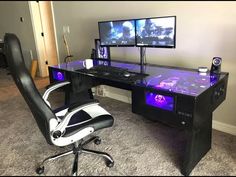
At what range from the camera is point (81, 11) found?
2902 mm

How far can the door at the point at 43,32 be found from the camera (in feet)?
12.7

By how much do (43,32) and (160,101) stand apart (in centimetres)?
337

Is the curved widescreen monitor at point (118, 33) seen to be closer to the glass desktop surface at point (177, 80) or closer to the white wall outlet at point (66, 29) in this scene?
the glass desktop surface at point (177, 80)

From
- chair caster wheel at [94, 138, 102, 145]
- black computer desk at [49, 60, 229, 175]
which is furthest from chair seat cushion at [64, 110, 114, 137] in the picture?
chair caster wheel at [94, 138, 102, 145]

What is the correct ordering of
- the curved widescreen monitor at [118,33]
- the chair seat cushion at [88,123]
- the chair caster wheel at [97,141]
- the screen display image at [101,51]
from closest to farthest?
the chair seat cushion at [88,123] < the chair caster wheel at [97,141] < the curved widescreen monitor at [118,33] < the screen display image at [101,51]

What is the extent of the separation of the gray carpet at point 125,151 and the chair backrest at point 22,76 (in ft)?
1.89

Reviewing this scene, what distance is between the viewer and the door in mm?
3885

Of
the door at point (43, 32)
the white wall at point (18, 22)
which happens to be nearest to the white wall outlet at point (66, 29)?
the door at point (43, 32)

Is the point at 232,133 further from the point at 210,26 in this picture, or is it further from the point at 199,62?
the point at 210,26

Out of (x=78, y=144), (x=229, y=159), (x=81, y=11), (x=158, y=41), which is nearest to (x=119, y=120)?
(x=78, y=144)

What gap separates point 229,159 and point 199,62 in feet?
3.00

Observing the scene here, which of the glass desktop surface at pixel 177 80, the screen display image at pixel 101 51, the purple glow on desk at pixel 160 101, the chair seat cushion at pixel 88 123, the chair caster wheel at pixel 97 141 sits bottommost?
the chair caster wheel at pixel 97 141

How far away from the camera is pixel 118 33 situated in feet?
7.13

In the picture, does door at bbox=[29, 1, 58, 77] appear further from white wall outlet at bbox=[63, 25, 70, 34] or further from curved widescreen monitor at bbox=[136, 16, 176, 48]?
curved widescreen monitor at bbox=[136, 16, 176, 48]
